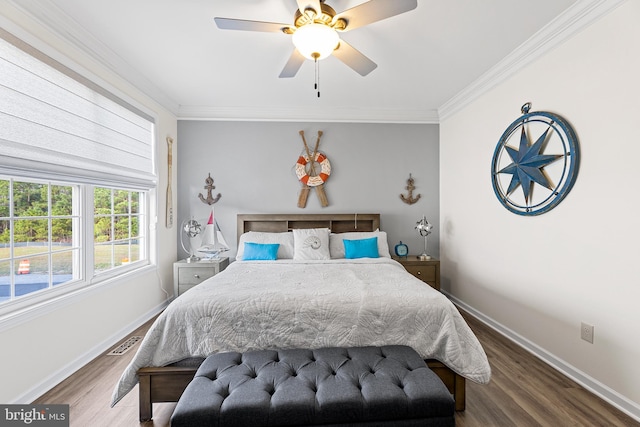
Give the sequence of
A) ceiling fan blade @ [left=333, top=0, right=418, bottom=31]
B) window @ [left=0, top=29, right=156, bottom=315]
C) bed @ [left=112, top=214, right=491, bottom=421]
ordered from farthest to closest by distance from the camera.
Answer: window @ [left=0, top=29, right=156, bottom=315] → bed @ [left=112, top=214, right=491, bottom=421] → ceiling fan blade @ [left=333, top=0, right=418, bottom=31]

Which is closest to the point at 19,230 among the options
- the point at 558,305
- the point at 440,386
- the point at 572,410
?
the point at 440,386

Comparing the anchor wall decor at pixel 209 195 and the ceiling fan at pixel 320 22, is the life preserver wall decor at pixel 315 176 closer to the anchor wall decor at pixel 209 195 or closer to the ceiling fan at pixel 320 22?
the anchor wall decor at pixel 209 195

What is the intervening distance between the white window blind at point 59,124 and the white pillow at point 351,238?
2.28 meters

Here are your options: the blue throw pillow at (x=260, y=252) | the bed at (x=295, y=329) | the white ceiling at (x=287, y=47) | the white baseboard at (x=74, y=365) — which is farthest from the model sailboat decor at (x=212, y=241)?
the bed at (x=295, y=329)

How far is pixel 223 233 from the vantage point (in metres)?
4.24

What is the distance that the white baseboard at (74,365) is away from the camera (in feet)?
6.63

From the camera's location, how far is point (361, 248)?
3.74m

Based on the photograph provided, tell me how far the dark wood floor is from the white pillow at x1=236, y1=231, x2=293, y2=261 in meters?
1.69

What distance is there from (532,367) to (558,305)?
519 millimetres

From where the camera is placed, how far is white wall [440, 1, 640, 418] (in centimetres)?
190

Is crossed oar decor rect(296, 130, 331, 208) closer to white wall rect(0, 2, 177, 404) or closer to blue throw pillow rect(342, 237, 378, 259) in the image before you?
blue throw pillow rect(342, 237, 378, 259)

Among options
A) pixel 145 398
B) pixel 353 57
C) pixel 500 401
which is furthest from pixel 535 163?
pixel 145 398

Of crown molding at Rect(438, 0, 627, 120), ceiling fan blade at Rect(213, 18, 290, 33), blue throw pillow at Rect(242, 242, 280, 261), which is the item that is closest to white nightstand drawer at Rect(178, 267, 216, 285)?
blue throw pillow at Rect(242, 242, 280, 261)

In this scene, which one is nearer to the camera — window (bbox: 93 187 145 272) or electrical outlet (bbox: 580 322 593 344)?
electrical outlet (bbox: 580 322 593 344)
